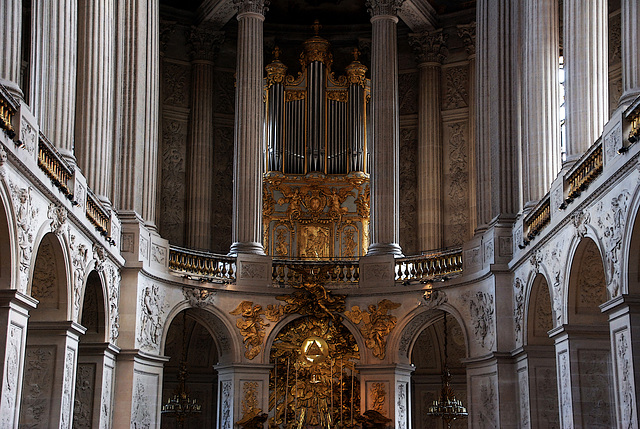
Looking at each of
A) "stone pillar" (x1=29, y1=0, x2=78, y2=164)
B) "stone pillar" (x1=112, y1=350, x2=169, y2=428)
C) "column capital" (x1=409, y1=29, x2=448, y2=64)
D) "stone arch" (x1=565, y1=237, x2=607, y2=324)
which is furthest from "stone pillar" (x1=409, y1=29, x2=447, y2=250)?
"stone pillar" (x1=29, y1=0, x2=78, y2=164)

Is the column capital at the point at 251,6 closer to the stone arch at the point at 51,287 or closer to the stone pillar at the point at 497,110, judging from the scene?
the stone pillar at the point at 497,110

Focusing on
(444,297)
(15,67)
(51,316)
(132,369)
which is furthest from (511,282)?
(15,67)

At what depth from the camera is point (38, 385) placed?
51.0 feet

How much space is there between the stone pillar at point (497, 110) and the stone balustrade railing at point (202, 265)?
5.81 m

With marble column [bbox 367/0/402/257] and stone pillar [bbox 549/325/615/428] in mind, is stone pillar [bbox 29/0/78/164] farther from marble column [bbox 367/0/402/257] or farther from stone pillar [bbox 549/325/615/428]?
marble column [bbox 367/0/402/257]

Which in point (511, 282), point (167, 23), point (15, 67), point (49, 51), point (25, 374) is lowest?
point (25, 374)

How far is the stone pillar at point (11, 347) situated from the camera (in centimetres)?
1258

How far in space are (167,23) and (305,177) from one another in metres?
5.67

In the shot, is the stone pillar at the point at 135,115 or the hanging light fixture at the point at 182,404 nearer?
the stone pillar at the point at 135,115

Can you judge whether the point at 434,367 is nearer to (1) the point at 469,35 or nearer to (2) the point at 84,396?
(1) the point at 469,35

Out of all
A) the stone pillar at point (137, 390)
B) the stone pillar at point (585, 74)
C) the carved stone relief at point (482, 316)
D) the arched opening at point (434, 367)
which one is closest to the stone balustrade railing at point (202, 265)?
the stone pillar at point (137, 390)

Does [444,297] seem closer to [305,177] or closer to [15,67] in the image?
[305,177]

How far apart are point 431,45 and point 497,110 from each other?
6.54 m

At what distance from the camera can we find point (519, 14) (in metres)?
21.1
